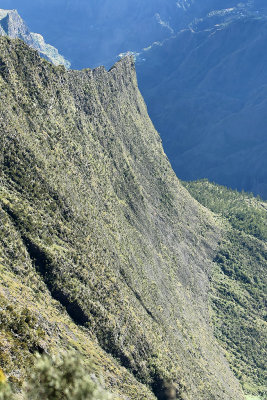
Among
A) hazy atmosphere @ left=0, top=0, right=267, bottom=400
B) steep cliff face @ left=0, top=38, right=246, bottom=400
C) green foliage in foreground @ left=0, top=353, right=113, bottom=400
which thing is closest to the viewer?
green foliage in foreground @ left=0, top=353, right=113, bottom=400

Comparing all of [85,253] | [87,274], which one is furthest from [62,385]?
[85,253]

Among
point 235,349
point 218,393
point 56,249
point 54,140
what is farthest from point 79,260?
point 235,349

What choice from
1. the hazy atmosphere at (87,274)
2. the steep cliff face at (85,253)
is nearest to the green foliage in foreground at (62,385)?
the hazy atmosphere at (87,274)

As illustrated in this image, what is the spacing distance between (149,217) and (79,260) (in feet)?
271

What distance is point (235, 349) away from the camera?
184875mm

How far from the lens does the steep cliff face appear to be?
87750 millimetres

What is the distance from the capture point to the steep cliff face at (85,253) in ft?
288

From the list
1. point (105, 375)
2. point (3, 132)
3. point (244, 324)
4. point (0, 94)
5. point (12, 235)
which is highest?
point (244, 324)

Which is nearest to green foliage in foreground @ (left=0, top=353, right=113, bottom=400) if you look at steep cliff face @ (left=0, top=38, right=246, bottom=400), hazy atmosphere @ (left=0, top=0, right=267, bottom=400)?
hazy atmosphere @ (left=0, top=0, right=267, bottom=400)

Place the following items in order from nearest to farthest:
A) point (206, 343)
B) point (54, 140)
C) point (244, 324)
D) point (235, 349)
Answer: point (54, 140) → point (206, 343) → point (235, 349) → point (244, 324)

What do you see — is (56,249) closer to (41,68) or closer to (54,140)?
(54,140)

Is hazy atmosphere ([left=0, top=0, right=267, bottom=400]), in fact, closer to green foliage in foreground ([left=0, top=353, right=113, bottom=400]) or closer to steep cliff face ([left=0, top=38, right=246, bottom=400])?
green foliage in foreground ([left=0, top=353, right=113, bottom=400])

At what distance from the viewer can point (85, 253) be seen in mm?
111625

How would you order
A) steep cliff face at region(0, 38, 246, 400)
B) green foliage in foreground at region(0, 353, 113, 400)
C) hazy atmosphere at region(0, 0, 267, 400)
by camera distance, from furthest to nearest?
1. steep cliff face at region(0, 38, 246, 400)
2. hazy atmosphere at region(0, 0, 267, 400)
3. green foliage in foreground at region(0, 353, 113, 400)
